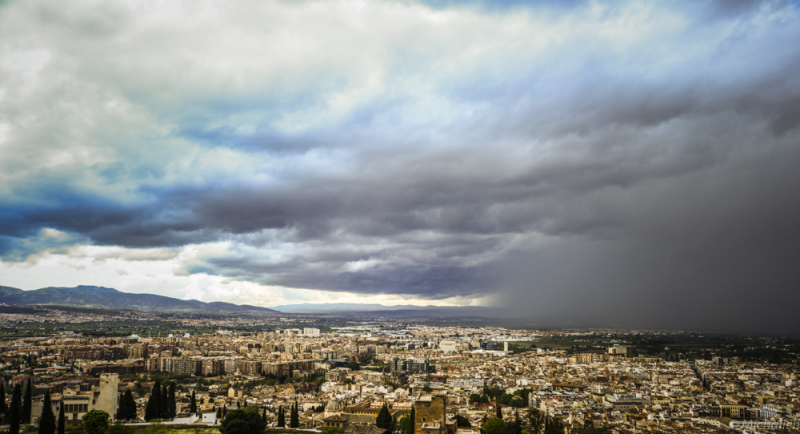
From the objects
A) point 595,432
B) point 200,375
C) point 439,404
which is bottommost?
point 200,375

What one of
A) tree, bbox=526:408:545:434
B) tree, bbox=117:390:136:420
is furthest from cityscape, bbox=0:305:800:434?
tree, bbox=526:408:545:434

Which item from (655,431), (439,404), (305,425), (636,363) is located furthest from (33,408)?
(636,363)

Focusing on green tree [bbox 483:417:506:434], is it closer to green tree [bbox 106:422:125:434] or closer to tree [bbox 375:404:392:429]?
tree [bbox 375:404:392:429]

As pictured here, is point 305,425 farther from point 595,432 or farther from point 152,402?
point 595,432

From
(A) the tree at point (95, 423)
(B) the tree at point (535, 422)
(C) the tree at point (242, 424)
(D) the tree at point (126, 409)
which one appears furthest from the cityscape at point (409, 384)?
(A) the tree at point (95, 423)

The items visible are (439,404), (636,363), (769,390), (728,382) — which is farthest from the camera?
(636,363)

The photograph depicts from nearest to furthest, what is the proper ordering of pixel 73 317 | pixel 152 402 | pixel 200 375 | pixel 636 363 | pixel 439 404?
pixel 439 404
pixel 152 402
pixel 200 375
pixel 636 363
pixel 73 317
